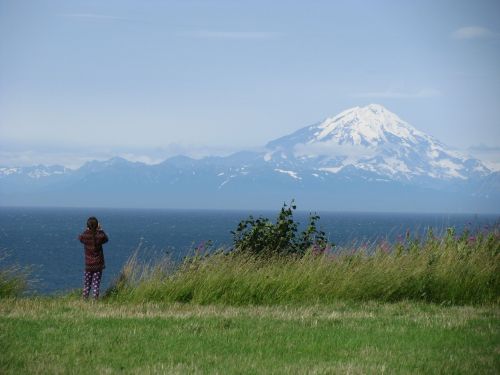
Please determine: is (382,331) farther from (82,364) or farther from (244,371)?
(82,364)

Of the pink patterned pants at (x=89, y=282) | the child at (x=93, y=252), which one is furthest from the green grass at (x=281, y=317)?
the child at (x=93, y=252)

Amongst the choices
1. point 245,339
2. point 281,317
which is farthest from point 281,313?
point 245,339

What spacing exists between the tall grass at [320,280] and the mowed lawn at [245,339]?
0.99 meters

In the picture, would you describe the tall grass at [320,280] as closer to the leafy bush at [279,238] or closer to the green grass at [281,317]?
the green grass at [281,317]

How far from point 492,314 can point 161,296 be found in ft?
18.8

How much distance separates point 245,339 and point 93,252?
17.8 feet

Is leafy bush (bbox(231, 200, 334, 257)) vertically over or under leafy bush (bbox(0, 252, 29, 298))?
over

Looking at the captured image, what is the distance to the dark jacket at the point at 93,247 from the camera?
47.8 ft

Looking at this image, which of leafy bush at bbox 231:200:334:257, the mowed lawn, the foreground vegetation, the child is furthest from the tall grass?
leafy bush at bbox 231:200:334:257

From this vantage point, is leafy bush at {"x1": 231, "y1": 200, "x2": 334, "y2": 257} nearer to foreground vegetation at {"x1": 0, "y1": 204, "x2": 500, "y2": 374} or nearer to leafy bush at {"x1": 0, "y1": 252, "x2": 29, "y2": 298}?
foreground vegetation at {"x1": 0, "y1": 204, "x2": 500, "y2": 374}

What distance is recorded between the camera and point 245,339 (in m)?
10.1

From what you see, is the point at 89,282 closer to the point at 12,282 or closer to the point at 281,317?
the point at 12,282

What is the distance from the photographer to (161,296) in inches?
561

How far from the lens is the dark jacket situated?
1457 cm
